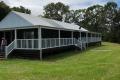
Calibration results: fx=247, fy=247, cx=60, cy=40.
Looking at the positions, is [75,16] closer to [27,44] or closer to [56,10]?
[56,10]

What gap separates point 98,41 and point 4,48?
94.3 ft

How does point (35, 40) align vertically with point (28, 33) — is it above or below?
below

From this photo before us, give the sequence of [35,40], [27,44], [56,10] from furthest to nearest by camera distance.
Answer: [56,10] → [27,44] → [35,40]

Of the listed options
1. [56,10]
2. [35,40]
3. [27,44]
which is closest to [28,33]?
[27,44]

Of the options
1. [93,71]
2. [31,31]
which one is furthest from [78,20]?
[93,71]

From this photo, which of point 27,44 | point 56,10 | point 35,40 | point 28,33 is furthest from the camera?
point 56,10

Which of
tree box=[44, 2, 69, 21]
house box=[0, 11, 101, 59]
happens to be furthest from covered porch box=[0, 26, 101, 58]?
tree box=[44, 2, 69, 21]

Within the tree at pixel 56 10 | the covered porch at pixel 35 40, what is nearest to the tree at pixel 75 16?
the tree at pixel 56 10

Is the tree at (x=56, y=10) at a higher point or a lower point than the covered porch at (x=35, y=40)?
higher

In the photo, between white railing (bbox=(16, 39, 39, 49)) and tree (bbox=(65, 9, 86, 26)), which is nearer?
white railing (bbox=(16, 39, 39, 49))

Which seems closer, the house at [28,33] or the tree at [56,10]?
the house at [28,33]

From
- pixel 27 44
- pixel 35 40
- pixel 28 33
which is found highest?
pixel 28 33

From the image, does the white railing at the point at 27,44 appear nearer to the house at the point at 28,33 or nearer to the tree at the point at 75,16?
the house at the point at 28,33

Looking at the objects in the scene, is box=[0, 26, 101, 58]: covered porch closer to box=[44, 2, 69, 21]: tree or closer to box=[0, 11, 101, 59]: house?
box=[0, 11, 101, 59]: house
